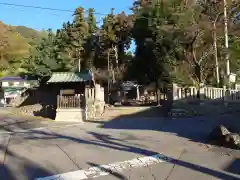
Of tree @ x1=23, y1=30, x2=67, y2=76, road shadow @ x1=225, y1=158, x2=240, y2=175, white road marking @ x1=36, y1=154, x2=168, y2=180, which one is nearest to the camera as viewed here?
white road marking @ x1=36, y1=154, x2=168, y2=180

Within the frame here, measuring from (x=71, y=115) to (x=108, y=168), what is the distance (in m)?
12.1

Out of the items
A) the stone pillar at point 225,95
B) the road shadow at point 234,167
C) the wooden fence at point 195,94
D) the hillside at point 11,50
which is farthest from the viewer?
the hillside at point 11,50

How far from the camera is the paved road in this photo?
6520mm

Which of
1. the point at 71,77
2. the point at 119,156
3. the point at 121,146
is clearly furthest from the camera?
the point at 71,77

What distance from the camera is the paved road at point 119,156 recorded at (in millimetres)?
6520

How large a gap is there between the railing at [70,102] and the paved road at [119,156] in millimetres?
6920

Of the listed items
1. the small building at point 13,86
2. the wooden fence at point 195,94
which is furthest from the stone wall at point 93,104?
the small building at point 13,86

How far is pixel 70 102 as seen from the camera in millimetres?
19328

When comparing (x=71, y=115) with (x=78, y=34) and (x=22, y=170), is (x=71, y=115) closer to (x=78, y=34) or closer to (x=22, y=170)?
(x=22, y=170)

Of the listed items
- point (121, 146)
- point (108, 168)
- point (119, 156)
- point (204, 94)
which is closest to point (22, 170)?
point (108, 168)

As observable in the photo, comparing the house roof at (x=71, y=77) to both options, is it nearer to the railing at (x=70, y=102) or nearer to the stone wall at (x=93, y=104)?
the stone wall at (x=93, y=104)

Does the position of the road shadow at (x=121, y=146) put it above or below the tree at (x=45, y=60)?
below

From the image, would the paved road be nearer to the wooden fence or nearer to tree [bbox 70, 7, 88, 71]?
the wooden fence

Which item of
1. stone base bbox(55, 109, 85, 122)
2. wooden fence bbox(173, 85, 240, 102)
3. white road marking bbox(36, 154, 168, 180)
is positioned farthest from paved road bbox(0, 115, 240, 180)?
stone base bbox(55, 109, 85, 122)
